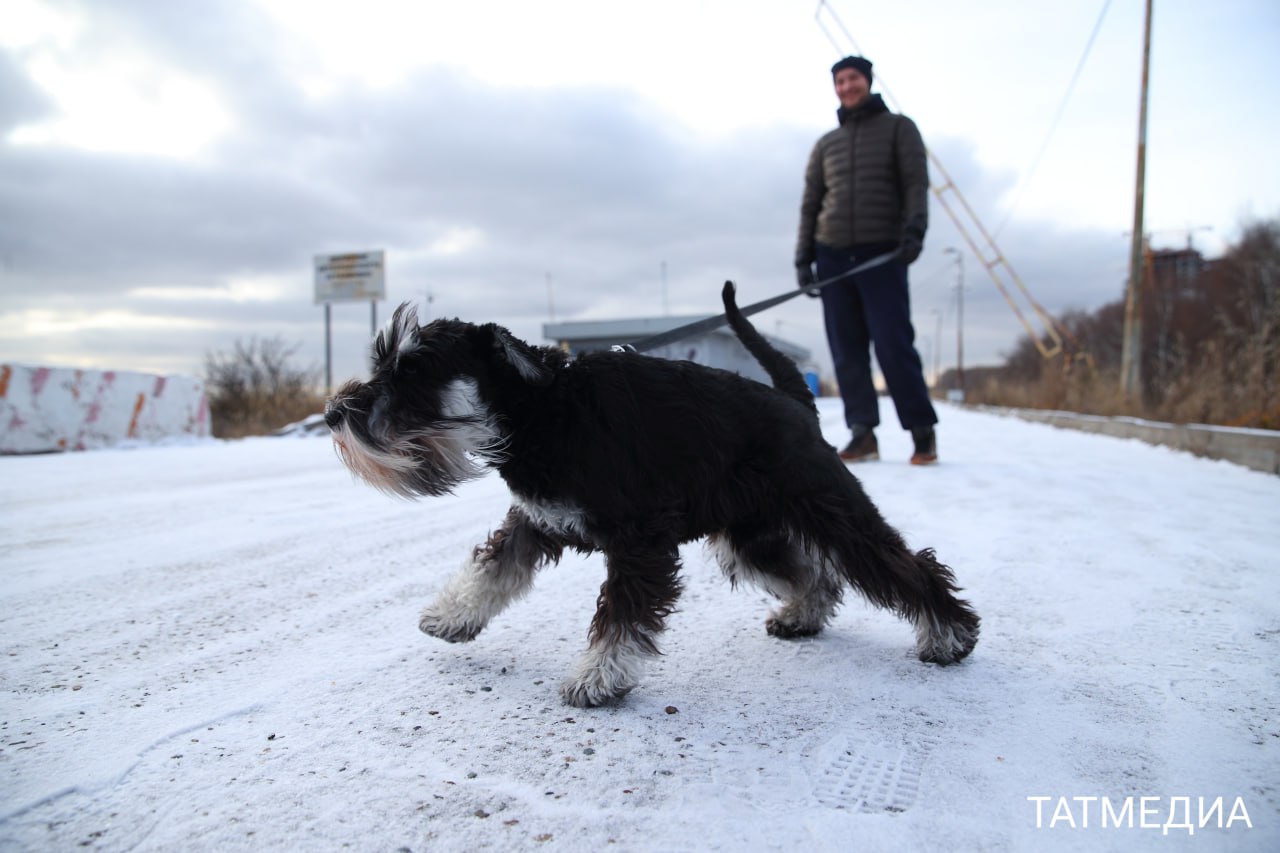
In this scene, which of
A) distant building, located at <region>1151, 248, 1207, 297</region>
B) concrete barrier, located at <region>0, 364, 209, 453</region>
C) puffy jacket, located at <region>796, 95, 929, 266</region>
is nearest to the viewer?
puffy jacket, located at <region>796, 95, 929, 266</region>

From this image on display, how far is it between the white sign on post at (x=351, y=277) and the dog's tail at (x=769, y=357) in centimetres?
3147

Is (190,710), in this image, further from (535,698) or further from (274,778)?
(535,698)

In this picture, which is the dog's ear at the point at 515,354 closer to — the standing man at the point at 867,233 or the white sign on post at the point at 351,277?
the standing man at the point at 867,233

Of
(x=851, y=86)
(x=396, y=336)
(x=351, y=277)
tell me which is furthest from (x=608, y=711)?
(x=351, y=277)

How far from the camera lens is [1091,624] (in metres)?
2.66

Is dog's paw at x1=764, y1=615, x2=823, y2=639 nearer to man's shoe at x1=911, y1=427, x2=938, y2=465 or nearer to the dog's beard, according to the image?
the dog's beard

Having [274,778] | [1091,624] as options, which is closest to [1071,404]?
[1091,624]

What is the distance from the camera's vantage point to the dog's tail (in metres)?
2.94

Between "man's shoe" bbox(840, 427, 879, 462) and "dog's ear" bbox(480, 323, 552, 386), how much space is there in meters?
5.43

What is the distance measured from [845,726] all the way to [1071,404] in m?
18.6

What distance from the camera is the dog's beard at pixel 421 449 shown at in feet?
7.66

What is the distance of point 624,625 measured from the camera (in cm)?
213

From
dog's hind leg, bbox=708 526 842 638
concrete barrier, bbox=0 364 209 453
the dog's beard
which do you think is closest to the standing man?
dog's hind leg, bbox=708 526 842 638

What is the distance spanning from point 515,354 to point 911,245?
4768 mm
